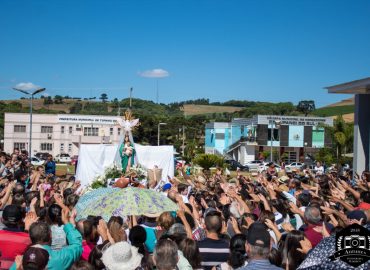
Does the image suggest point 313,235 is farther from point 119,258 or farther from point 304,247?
point 119,258

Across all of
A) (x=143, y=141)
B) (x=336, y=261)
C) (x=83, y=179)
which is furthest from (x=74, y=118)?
(x=336, y=261)

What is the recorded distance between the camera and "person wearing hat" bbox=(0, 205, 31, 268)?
4.88 m

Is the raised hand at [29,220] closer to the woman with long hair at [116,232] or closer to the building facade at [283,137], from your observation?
the woman with long hair at [116,232]

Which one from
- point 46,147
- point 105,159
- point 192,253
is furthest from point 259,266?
point 46,147

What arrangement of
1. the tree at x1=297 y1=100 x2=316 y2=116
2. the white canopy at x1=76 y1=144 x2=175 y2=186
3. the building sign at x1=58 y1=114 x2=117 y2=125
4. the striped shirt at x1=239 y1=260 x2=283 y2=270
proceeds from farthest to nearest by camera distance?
the tree at x1=297 y1=100 x2=316 y2=116 < the building sign at x1=58 y1=114 x2=117 y2=125 < the white canopy at x1=76 y1=144 x2=175 y2=186 < the striped shirt at x1=239 y1=260 x2=283 y2=270

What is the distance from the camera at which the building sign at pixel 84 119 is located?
67.6 m

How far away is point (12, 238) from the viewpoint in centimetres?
502

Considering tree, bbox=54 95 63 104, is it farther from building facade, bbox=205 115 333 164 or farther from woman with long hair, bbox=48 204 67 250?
woman with long hair, bbox=48 204 67 250

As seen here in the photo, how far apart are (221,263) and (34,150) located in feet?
214

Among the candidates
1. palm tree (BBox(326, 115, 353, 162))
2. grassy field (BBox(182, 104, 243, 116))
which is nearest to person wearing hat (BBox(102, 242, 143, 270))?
palm tree (BBox(326, 115, 353, 162))

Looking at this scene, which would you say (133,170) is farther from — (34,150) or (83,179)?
(34,150)

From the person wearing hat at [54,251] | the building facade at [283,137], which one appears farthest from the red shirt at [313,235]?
the building facade at [283,137]

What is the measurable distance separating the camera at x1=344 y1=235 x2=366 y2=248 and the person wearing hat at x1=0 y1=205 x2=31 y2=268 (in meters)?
3.72

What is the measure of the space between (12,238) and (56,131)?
64.4 meters
